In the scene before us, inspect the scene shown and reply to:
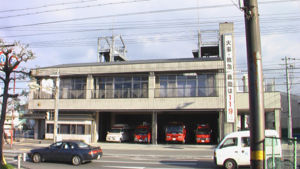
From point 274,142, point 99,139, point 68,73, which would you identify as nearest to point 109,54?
point 68,73

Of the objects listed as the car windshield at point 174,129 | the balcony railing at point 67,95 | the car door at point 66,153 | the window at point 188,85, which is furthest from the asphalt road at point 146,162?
the balcony railing at point 67,95

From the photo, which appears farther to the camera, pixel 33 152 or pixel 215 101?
pixel 215 101

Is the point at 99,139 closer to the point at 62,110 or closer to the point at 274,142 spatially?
the point at 62,110

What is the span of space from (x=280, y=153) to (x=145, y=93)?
85.6ft

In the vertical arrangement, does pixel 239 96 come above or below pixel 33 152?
above

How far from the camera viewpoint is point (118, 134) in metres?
35.3

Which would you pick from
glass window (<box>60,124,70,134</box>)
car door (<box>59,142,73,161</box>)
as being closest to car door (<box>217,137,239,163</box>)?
car door (<box>59,142,73,161</box>)

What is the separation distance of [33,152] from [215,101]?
767 inches

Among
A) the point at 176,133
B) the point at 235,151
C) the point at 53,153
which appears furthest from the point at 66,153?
the point at 176,133

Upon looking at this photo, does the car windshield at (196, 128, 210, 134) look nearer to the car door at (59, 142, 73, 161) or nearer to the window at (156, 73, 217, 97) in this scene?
the window at (156, 73, 217, 97)

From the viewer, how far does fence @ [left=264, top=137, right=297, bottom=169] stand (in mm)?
7027

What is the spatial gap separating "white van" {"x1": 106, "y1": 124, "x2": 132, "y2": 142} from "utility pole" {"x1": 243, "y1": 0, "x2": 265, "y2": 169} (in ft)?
102

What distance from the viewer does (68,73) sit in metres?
36.0

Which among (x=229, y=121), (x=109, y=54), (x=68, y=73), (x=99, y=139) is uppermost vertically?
(x=109, y=54)
